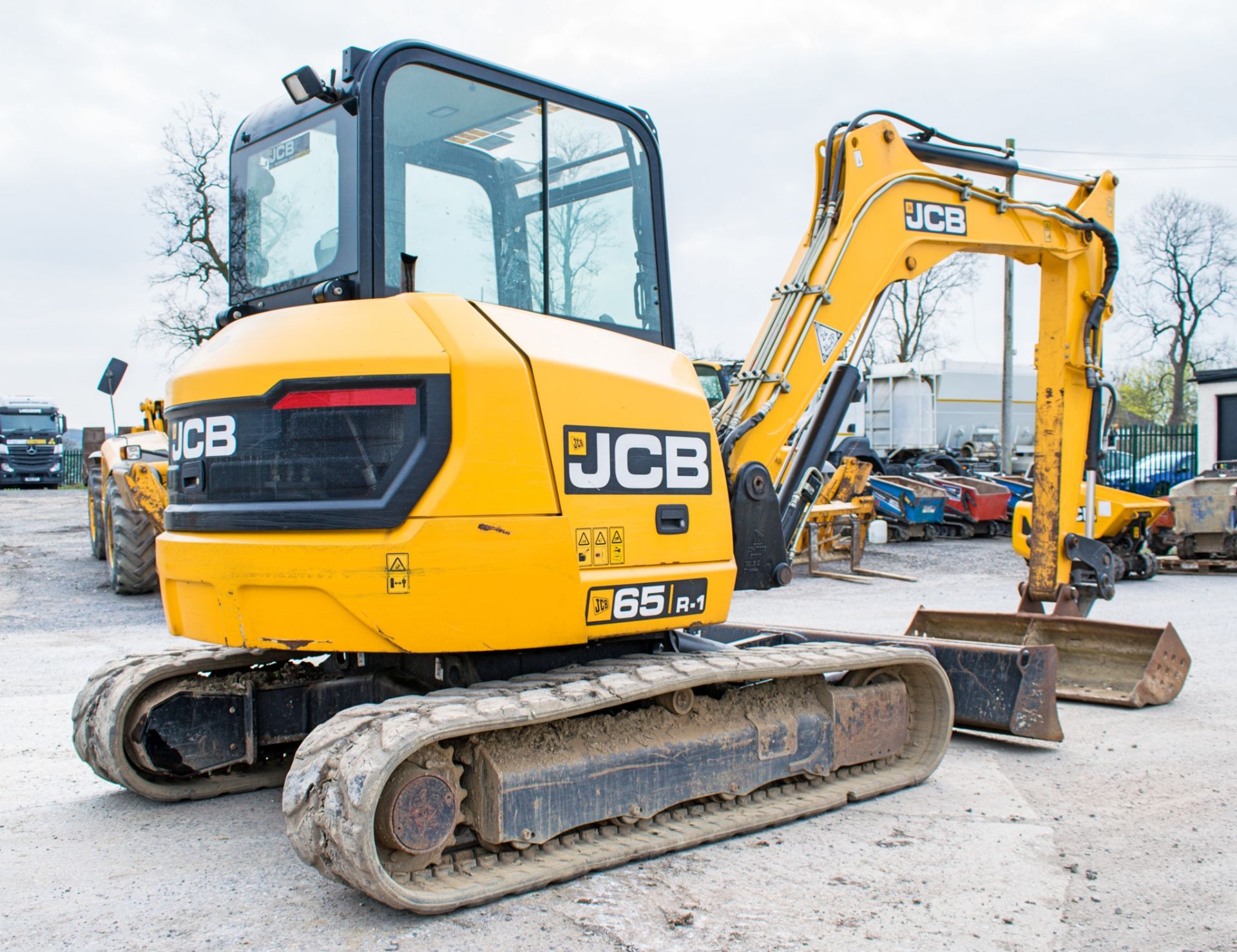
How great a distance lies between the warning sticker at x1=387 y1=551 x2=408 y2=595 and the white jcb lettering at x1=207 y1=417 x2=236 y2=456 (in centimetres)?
74

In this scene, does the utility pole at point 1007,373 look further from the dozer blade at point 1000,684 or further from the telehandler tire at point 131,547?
the dozer blade at point 1000,684

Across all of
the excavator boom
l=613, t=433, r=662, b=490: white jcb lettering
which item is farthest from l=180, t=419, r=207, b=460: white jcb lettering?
the excavator boom

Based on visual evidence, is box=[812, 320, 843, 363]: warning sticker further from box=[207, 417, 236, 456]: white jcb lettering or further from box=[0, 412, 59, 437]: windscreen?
box=[0, 412, 59, 437]: windscreen

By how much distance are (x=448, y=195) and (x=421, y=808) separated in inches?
84.5

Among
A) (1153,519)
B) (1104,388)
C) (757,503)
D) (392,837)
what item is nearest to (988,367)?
(1153,519)

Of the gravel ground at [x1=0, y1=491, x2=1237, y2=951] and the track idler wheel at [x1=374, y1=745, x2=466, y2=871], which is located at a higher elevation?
the track idler wheel at [x1=374, y1=745, x2=466, y2=871]

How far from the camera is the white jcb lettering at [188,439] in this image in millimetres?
3865

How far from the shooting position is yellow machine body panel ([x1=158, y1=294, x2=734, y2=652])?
11.5 feet

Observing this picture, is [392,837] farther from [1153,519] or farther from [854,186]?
[1153,519]

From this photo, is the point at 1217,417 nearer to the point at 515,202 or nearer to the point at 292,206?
the point at 515,202

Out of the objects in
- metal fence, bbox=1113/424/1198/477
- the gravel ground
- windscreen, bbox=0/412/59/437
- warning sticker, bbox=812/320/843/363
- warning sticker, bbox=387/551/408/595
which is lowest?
the gravel ground

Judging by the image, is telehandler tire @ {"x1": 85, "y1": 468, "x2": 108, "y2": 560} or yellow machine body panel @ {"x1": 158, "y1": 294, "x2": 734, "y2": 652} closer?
yellow machine body panel @ {"x1": 158, "y1": 294, "x2": 734, "y2": 652}

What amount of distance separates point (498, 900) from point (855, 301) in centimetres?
351

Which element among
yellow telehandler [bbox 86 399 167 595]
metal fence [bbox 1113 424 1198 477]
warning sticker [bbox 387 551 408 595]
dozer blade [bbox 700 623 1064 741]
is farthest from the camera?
metal fence [bbox 1113 424 1198 477]
